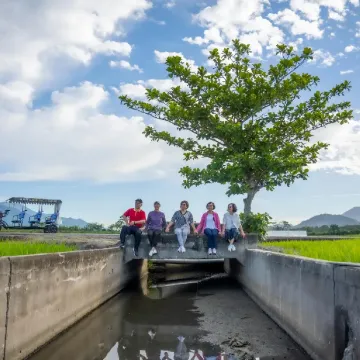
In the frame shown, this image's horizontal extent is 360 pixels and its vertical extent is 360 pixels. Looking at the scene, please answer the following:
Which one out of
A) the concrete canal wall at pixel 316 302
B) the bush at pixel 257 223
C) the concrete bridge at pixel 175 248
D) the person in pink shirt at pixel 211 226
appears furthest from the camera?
the bush at pixel 257 223

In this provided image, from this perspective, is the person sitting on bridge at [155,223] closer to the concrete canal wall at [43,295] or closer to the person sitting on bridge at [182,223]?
the person sitting on bridge at [182,223]

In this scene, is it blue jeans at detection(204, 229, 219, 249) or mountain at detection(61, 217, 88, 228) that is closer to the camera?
blue jeans at detection(204, 229, 219, 249)

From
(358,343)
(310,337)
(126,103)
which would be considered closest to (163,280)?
(126,103)

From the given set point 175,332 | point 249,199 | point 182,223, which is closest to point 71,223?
point 249,199

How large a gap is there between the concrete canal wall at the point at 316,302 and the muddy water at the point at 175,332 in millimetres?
332

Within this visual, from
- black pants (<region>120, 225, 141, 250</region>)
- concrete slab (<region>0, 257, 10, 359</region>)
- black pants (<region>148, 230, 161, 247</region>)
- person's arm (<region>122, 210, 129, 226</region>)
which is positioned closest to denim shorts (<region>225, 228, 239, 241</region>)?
black pants (<region>148, 230, 161, 247</region>)

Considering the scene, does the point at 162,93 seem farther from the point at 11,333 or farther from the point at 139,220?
the point at 11,333

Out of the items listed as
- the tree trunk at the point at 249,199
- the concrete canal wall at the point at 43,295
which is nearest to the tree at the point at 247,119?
the tree trunk at the point at 249,199

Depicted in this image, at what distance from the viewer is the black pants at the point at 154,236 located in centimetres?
1294

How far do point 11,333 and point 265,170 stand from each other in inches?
526

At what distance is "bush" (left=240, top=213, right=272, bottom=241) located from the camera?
53.7ft

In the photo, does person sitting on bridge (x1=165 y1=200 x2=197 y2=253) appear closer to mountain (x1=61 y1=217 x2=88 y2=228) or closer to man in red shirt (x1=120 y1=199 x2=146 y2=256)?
man in red shirt (x1=120 y1=199 x2=146 y2=256)

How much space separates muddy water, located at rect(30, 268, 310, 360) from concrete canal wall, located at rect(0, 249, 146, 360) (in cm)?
25

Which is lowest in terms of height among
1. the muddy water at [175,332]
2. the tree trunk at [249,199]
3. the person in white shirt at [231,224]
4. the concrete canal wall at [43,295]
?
the muddy water at [175,332]
